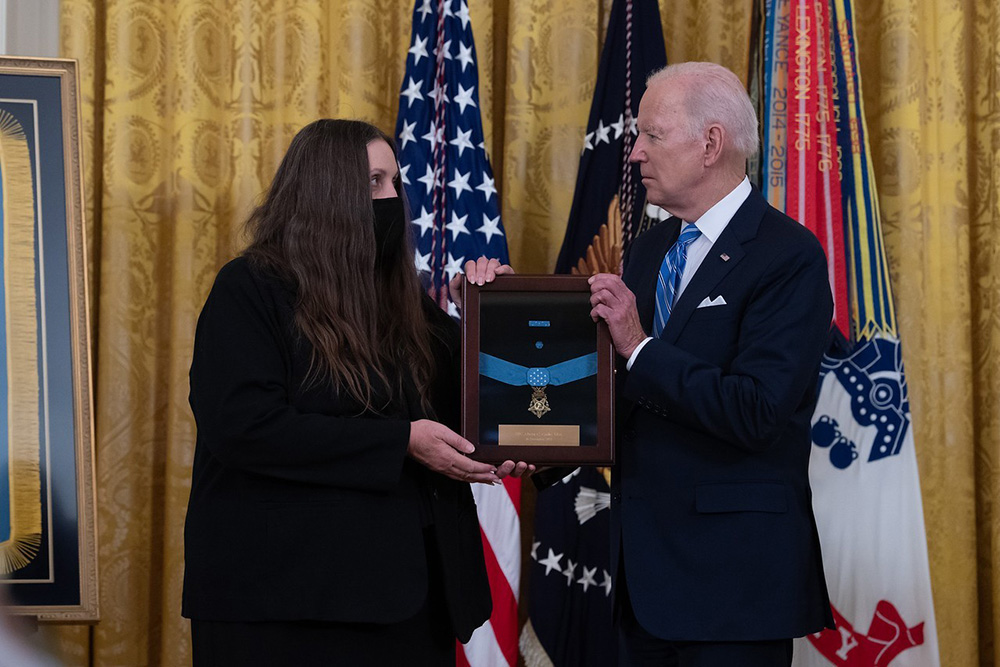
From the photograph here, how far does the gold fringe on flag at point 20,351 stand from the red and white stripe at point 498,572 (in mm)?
1423

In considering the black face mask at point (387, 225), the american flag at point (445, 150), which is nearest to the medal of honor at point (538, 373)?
the black face mask at point (387, 225)

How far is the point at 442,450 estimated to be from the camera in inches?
88.0

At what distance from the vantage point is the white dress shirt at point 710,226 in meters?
2.50

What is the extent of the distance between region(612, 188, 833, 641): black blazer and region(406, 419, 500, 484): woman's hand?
1.24 feet

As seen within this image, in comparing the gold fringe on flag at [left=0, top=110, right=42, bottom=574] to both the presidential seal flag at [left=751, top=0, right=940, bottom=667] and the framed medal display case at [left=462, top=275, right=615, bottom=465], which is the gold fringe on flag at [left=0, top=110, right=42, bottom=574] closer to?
the framed medal display case at [left=462, top=275, right=615, bottom=465]

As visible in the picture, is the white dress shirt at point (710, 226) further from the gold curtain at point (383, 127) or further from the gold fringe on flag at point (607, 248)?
the gold curtain at point (383, 127)

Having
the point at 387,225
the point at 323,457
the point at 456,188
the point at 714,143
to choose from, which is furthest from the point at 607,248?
the point at 323,457

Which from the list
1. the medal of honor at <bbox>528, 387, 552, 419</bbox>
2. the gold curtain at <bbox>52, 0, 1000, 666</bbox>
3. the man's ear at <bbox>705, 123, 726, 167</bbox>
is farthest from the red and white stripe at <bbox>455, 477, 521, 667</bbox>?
the man's ear at <bbox>705, 123, 726, 167</bbox>

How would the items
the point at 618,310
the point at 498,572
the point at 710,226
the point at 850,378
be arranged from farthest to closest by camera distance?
the point at 498,572 → the point at 850,378 → the point at 710,226 → the point at 618,310

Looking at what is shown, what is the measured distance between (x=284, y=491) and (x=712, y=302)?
1.00m

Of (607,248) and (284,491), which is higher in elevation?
(607,248)

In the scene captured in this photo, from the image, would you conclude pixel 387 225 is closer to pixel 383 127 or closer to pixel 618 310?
pixel 618 310


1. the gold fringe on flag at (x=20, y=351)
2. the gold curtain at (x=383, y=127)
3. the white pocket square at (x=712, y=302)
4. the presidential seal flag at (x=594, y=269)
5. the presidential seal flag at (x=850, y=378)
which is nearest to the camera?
the white pocket square at (x=712, y=302)

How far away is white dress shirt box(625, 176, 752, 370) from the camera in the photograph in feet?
8.21
